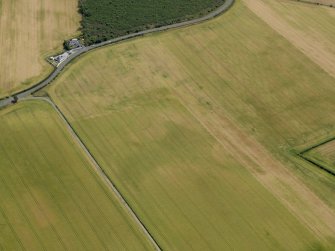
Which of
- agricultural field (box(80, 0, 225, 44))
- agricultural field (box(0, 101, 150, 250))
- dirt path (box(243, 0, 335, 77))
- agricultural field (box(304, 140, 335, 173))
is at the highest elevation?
agricultural field (box(80, 0, 225, 44))

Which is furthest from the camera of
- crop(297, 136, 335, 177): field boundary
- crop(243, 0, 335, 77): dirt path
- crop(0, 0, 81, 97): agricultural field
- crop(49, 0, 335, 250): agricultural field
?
crop(243, 0, 335, 77): dirt path

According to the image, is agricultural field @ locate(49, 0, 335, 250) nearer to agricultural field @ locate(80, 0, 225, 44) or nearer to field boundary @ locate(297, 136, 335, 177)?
field boundary @ locate(297, 136, 335, 177)

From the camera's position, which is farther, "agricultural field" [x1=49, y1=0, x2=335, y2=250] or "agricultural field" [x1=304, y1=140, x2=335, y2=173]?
"agricultural field" [x1=304, y1=140, x2=335, y2=173]

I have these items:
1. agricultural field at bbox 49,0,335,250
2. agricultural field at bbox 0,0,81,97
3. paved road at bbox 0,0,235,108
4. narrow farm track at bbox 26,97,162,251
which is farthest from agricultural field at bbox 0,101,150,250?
agricultural field at bbox 0,0,81,97

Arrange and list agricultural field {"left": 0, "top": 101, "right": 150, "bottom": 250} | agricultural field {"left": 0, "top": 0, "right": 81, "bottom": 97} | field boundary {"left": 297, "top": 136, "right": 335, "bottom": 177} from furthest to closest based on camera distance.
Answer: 1. agricultural field {"left": 0, "top": 0, "right": 81, "bottom": 97}
2. field boundary {"left": 297, "top": 136, "right": 335, "bottom": 177}
3. agricultural field {"left": 0, "top": 101, "right": 150, "bottom": 250}

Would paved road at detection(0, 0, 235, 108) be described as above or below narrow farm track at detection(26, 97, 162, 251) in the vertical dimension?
above

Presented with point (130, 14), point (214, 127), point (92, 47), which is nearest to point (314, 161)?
point (214, 127)
